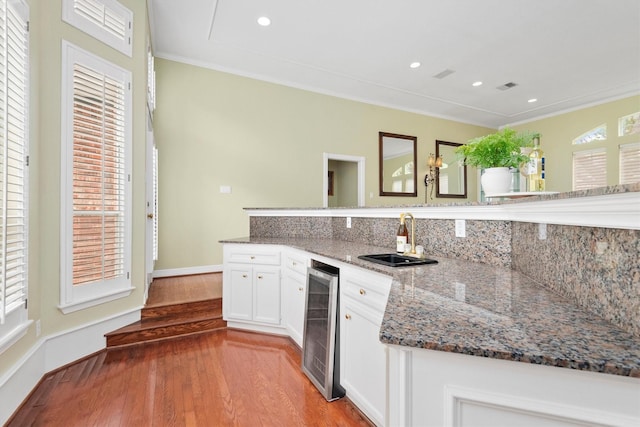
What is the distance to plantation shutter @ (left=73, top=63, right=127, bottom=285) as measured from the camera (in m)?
2.31

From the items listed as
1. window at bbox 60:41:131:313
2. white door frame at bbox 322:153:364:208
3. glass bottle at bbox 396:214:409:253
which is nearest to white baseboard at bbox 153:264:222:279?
window at bbox 60:41:131:313

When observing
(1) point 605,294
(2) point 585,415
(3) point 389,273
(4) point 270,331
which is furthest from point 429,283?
(4) point 270,331

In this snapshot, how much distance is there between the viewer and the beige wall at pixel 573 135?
5.28 metres

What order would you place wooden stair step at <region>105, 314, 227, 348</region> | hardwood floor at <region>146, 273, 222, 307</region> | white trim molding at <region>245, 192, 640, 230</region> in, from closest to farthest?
→ white trim molding at <region>245, 192, 640, 230</region>, wooden stair step at <region>105, 314, 227, 348</region>, hardwood floor at <region>146, 273, 222, 307</region>

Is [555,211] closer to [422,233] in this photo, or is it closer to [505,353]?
[505,353]

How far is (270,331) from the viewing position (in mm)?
2830

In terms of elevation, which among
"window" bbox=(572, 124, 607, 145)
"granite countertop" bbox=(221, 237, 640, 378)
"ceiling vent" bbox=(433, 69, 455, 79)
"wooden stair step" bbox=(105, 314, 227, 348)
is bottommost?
"wooden stair step" bbox=(105, 314, 227, 348)

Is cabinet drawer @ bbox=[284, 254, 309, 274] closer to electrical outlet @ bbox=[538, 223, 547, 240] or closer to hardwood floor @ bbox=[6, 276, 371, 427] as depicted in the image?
hardwood floor @ bbox=[6, 276, 371, 427]

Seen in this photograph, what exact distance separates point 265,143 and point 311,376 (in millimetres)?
3555

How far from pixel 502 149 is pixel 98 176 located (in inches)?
117

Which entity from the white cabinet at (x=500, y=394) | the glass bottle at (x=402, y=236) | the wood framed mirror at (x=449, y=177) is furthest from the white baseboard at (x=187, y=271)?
the wood framed mirror at (x=449, y=177)

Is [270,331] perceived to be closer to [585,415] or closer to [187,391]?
[187,391]

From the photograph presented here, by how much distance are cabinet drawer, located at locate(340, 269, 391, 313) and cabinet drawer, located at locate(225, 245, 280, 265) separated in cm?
106

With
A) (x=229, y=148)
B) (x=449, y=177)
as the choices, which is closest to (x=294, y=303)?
(x=229, y=148)
